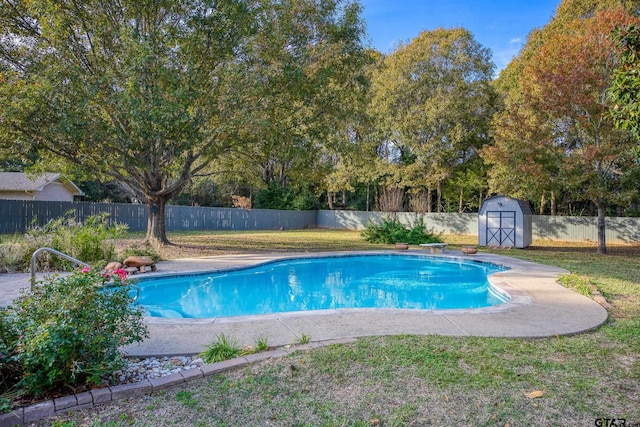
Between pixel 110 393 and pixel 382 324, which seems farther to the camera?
pixel 382 324

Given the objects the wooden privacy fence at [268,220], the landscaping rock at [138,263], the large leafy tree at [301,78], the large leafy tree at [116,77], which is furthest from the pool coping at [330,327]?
the wooden privacy fence at [268,220]

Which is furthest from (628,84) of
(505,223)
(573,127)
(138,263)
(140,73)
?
(505,223)

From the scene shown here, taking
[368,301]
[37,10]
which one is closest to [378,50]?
[37,10]

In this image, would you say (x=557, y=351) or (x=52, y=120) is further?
(x=52, y=120)

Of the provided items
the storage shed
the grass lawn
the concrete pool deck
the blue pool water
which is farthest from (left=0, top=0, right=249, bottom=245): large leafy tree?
the storage shed

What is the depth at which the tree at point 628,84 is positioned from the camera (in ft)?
9.59

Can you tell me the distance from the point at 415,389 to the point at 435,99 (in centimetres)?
2100

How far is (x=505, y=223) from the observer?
1492 centimetres

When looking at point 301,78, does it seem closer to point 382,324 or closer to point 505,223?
point 382,324

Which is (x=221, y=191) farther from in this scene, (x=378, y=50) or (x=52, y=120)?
(x=52, y=120)

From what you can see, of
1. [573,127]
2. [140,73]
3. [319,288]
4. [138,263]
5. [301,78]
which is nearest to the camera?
[138,263]

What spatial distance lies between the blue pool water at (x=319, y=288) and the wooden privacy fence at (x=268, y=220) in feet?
20.7

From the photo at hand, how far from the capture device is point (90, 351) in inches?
107

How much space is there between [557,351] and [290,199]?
2482cm
